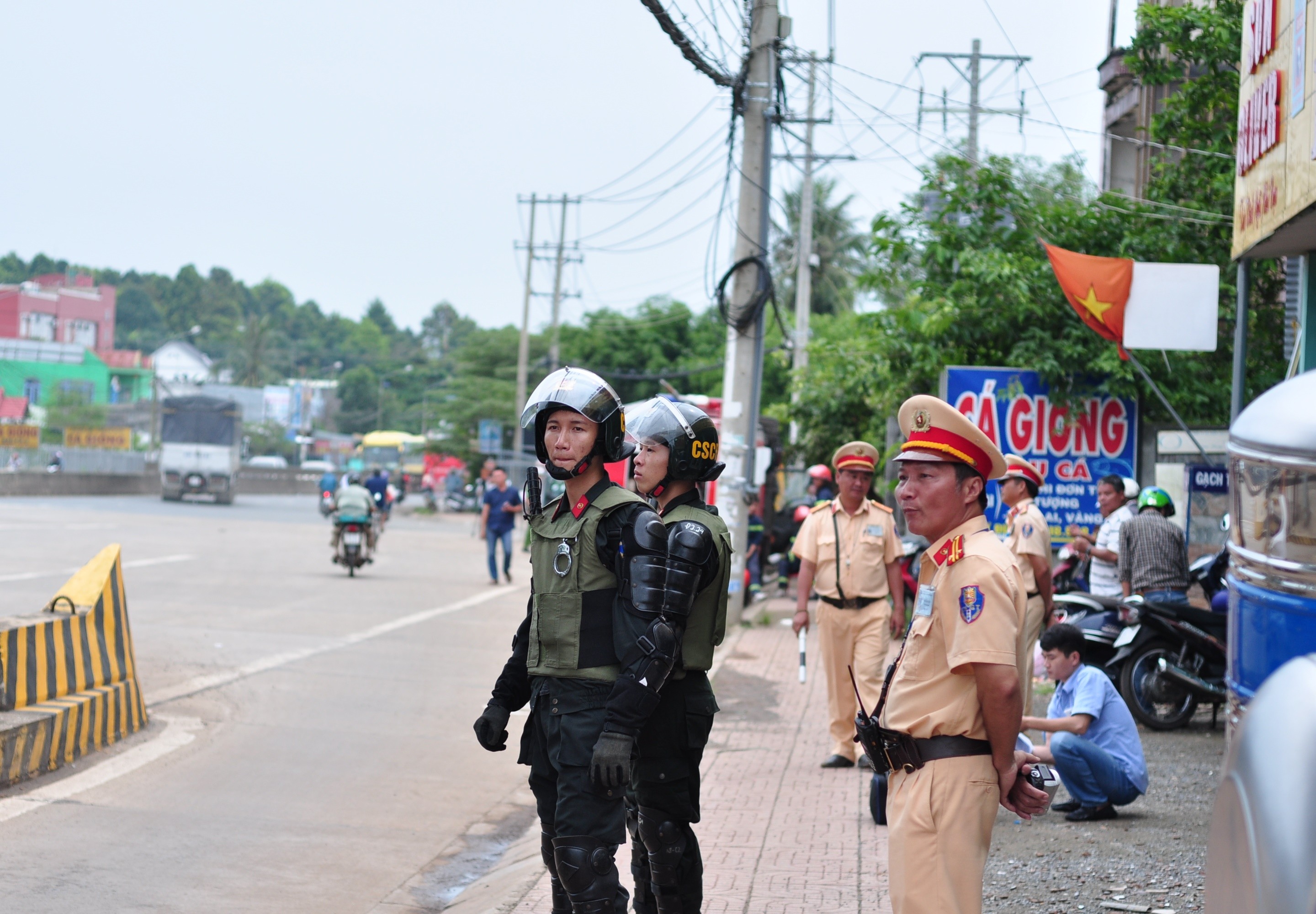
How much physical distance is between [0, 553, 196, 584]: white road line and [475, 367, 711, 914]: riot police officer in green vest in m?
9.78

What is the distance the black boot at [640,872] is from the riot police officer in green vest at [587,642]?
1.16ft

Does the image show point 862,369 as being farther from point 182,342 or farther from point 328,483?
point 182,342

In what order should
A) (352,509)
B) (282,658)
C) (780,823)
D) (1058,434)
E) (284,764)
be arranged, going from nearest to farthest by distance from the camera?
(780,823) → (284,764) → (282,658) → (1058,434) → (352,509)

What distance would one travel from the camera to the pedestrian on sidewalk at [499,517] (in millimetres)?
19734

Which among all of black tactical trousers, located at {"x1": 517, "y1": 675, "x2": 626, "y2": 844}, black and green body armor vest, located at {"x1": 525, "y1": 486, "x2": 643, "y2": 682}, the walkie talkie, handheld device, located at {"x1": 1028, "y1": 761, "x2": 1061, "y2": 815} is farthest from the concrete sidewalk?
the walkie talkie

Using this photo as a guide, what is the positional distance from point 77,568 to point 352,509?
378 centimetres

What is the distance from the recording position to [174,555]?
67.7 feet

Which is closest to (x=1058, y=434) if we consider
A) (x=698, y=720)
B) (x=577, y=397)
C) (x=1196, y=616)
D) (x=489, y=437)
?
(x=1196, y=616)

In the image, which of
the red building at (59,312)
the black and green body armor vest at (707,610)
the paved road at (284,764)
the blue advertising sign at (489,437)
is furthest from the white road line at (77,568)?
the red building at (59,312)

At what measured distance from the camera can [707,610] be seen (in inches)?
179

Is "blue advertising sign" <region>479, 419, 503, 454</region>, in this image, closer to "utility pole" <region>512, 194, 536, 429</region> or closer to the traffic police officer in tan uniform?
"utility pole" <region>512, 194, 536, 429</region>

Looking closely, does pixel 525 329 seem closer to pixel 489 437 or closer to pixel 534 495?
pixel 489 437

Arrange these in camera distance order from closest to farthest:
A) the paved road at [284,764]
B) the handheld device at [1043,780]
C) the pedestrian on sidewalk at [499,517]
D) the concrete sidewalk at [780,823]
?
the handheld device at [1043,780]
the concrete sidewalk at [780,823]
the paved road at [284,764]
the pedestrian on sidewalk at [499,517]

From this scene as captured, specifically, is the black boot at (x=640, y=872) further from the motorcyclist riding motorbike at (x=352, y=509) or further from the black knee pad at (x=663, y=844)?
the motorcyclist riding motorbike at (x=352, y=509)
